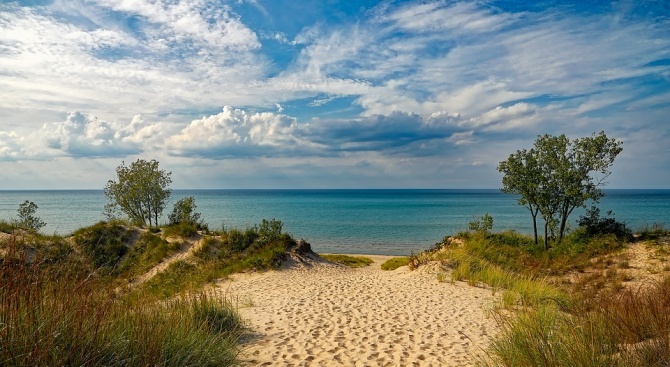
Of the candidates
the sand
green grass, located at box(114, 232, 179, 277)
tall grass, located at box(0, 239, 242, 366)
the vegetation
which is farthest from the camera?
green grass, located at box(114, 232, 179, 277)

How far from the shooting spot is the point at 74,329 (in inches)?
166

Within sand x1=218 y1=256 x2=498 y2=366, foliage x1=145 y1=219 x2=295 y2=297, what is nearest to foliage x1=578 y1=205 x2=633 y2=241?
sand x1=218 y1=256 x2=498 y2=366

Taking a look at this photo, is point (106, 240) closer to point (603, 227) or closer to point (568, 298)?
point (568, 298)

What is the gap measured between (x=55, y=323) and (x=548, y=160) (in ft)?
87.0

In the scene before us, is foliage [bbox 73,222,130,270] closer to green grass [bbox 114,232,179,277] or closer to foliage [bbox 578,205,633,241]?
green grass [bbox 114,232,179,277]

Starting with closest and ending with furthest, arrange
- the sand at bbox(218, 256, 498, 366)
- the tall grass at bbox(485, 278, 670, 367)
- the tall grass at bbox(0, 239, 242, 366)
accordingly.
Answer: the tall grass at bbox(0, 239, 242, 366) → the tall grass at bbox(485, 278, 670, 367) → the sand at bbox(218, 256, 498, 366)

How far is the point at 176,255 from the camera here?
21250mm

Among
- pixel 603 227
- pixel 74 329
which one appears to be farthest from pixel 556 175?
pixel 74 329

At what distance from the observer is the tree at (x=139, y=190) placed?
99.6 ft

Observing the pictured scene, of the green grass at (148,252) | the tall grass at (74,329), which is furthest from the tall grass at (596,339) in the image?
the green grass at (148,252)

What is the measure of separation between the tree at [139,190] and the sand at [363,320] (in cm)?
1673

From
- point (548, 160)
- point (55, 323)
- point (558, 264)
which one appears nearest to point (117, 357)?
point (55, 323)

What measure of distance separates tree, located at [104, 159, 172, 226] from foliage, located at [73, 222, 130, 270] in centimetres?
732

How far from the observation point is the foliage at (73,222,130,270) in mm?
20891
